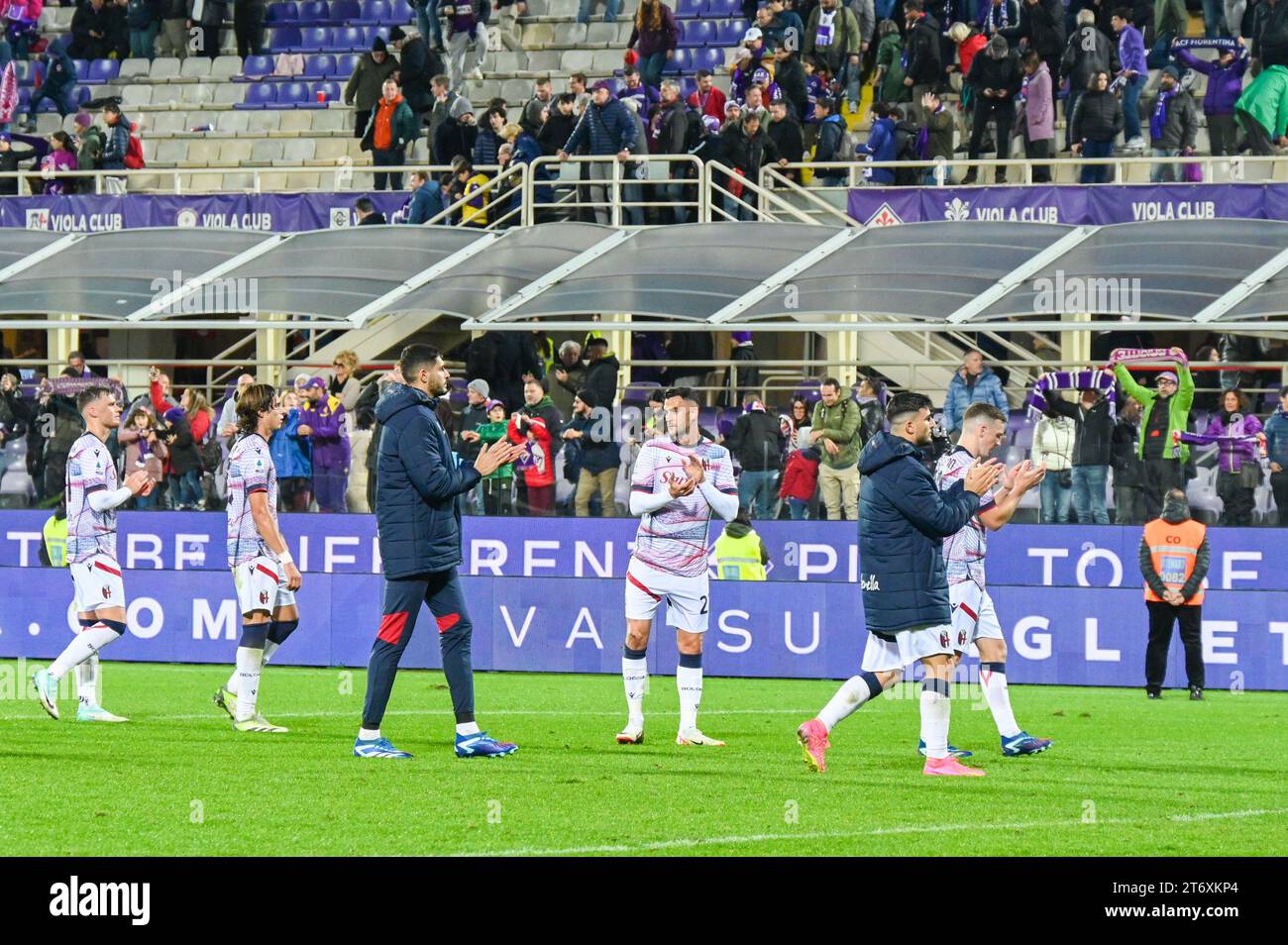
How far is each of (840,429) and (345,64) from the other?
18.0 m

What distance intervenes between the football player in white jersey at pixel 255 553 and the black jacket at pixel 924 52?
16697 millimetres

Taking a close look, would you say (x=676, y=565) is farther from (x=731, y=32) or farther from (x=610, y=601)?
(x=731, y=32)

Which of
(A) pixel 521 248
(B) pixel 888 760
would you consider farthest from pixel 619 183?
(B) pixel 888 760

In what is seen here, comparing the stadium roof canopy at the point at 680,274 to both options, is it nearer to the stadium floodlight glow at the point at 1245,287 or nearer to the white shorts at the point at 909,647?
the stadium floodlight glow at the point at 1245,287

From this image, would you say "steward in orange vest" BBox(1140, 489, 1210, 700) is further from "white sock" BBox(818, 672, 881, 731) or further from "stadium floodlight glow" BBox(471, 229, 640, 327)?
"stadium floodlight glow" BBox(471, 229, 640, 327)

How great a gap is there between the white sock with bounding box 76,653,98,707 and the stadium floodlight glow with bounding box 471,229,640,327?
9.20 metres

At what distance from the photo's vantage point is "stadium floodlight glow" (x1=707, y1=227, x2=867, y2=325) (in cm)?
2331

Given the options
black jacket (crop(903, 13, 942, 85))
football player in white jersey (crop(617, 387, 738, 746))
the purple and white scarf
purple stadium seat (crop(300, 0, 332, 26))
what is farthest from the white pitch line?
purple stadium seat (crop(300, 0, 332, 26))

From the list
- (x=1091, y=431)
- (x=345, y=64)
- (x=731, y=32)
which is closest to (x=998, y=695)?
(x=1091, y=431)

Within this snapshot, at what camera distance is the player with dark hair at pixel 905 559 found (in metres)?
11.8

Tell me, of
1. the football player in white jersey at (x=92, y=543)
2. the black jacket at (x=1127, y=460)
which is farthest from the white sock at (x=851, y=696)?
the black jacket at (x=1127, y=460)

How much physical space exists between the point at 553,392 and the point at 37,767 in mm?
11744

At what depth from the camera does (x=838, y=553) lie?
69.3 ft

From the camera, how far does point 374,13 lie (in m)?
37.6
